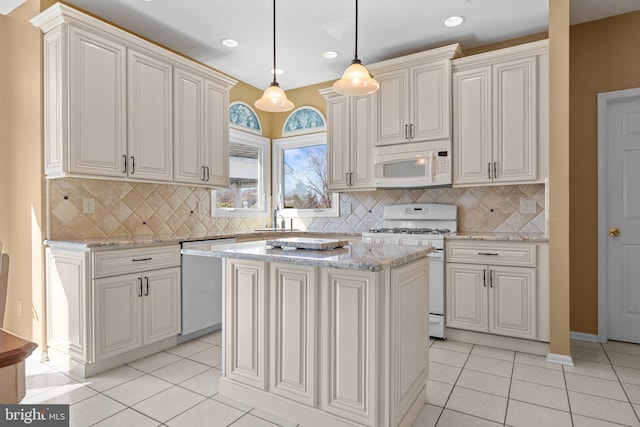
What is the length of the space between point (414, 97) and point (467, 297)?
1994 millimetres

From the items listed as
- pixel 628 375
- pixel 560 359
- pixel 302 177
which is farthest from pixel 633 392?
pixel 302 177

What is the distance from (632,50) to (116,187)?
4700 mm

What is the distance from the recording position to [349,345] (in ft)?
5.90

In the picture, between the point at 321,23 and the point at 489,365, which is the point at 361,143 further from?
the point at 489,365

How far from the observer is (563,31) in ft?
9.16

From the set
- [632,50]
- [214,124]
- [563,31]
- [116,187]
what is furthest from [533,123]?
[116,187]

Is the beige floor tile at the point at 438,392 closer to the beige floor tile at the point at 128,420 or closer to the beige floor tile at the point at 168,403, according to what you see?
the beige floor tile at the point at 168,403

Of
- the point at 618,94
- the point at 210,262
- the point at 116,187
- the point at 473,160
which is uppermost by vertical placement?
the point at 618,94

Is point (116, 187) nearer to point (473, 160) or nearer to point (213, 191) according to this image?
point (213, 191)

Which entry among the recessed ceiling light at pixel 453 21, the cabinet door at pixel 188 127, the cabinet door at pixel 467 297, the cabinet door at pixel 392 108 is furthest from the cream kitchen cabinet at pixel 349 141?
the cabinet door at pixel 188 127

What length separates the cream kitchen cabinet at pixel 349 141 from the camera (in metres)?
4.03

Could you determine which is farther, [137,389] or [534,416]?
[137,389]

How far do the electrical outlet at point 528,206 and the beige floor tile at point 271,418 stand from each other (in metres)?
2.86

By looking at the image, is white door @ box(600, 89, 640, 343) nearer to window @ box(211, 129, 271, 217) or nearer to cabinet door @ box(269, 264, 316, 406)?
cabinet door @ box(269, 264, 316, 406)
